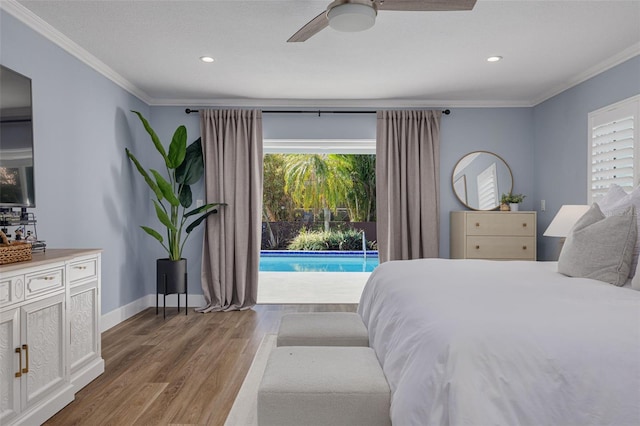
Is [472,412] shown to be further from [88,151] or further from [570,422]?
[88,151]

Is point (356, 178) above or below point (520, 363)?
above

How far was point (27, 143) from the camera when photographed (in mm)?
2699

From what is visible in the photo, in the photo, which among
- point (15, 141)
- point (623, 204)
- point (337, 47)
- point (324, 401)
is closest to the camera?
point (324, 401)

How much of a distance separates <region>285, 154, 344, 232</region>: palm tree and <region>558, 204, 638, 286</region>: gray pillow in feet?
23.2

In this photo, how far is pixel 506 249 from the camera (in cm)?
457

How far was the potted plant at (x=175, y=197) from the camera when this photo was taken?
444cm

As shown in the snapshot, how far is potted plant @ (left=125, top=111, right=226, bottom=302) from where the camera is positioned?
4438mm

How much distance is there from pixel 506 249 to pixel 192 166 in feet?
12.2

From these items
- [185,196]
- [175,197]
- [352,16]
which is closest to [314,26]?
[352,16]

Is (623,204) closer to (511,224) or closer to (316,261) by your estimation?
(511,224)

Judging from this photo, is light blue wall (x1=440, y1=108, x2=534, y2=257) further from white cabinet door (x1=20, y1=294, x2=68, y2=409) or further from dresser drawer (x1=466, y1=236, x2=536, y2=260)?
white cabinet door (x1=20, y1=294, x2=68, y2=409)

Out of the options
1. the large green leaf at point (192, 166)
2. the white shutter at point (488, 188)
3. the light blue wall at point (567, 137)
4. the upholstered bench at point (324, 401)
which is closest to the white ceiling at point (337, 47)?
the light blue wall at point (567, 137)

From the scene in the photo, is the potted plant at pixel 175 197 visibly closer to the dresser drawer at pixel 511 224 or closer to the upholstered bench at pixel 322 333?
the upholstered bench at pixel 322 333

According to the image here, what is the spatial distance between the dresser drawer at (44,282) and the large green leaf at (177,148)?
2286 millimetres
